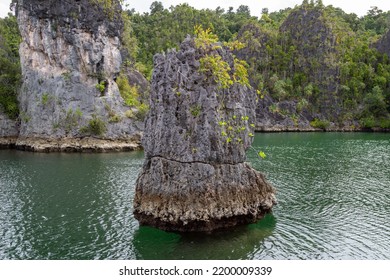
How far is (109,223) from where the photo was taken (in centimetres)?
2152

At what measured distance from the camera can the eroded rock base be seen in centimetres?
1908

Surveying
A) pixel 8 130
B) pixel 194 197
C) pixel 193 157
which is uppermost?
pixel 193 157

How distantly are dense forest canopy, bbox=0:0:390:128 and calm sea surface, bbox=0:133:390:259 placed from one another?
53.2 meters

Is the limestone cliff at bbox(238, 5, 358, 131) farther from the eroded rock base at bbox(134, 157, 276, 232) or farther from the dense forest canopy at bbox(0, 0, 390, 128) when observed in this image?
the eroded rock base at bbox(134, 157, 276, 232)

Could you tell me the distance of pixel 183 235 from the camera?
62.5 ft

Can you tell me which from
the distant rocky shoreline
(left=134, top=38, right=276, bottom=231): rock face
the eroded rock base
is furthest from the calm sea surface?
the distant rocky shoreline

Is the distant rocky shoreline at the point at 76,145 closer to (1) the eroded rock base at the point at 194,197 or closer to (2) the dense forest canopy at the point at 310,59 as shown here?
(2) the dense forest canopy at the point at 310,59

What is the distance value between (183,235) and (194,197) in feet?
6.47

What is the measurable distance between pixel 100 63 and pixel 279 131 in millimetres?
46820

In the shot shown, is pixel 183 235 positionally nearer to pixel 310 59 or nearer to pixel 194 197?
pixel 194 197

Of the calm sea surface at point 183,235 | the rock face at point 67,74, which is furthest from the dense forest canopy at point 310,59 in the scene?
the calm sea surface at point 183,235

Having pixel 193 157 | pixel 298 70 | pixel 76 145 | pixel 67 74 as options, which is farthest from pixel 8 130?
pixel 298 70

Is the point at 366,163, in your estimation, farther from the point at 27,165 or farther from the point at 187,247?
the point at 27,165

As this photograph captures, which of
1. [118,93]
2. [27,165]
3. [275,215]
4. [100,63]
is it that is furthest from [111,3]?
[275,215]
